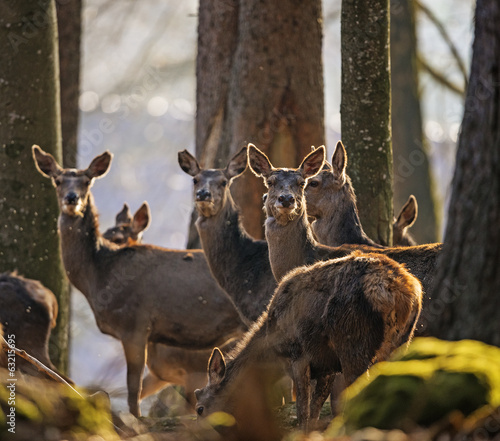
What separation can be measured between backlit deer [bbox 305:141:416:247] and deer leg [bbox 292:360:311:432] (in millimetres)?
2893

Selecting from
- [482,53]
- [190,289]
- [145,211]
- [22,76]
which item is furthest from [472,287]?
[145,211]

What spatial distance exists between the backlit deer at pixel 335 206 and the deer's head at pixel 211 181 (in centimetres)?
84

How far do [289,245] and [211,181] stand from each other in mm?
1636

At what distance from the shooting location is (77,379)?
69.2 ft

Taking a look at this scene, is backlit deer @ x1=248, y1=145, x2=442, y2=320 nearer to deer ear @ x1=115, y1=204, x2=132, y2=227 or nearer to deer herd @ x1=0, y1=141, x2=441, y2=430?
deer herd @ x1=0, y1=141, x2=441, y2=430

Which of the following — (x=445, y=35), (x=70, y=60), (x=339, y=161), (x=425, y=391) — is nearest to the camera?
(x=425, y=391)

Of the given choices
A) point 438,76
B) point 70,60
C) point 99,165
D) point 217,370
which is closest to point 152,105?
point 438,76

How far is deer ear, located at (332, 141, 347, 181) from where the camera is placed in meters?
9.24

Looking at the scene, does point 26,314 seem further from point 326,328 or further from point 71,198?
point 326,328

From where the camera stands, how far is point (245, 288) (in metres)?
9.30

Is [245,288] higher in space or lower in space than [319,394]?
higher

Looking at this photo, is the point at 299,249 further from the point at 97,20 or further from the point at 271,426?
the point at 97,20

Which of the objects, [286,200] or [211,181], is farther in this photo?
[211,181]

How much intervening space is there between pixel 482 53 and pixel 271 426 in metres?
2.55
